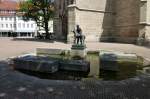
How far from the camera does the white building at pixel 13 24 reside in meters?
80.1

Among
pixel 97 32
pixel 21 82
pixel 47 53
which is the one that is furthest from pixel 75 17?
pixel 21 82

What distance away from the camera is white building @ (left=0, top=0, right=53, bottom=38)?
8006 cm

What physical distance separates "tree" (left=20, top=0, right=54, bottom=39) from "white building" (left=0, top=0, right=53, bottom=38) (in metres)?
38.2

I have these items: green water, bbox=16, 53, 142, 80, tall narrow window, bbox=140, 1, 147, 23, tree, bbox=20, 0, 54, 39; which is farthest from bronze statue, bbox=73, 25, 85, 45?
tree, bbox=20, 0, 54, 39

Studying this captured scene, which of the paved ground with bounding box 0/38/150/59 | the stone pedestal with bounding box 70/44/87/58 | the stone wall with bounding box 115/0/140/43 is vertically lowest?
the paved ground with bounding box 0/38/150/59

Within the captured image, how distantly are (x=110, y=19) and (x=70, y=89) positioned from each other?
1013 inches

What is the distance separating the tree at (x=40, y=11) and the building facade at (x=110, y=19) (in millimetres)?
9840

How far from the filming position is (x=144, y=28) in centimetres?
2439

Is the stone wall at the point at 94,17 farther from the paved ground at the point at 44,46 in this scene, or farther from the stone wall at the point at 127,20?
the paved ground at the point at 44,46

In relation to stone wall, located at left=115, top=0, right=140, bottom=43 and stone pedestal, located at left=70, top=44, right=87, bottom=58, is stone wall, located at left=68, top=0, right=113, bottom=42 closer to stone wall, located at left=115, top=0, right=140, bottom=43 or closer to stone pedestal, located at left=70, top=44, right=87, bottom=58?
stone wall, located at left=115, top=0, right=140, bottom=43

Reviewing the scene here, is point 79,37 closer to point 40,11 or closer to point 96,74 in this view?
point 96,74

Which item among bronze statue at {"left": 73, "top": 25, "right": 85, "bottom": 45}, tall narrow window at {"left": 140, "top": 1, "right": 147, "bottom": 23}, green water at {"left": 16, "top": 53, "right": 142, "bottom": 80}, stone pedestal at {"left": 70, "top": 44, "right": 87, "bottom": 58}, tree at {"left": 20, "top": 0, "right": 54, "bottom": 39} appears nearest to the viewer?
green water at {"left": 16, "top": 53, "right": 142, "bottom": 80}

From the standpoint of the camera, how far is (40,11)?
1620 inches

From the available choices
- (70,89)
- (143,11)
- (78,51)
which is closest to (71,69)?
(70,89)
